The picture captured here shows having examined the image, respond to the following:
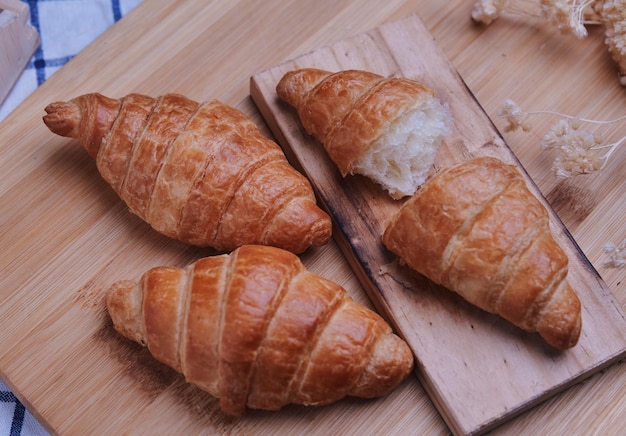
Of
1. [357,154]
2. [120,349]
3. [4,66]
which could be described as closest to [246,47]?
[357,154]

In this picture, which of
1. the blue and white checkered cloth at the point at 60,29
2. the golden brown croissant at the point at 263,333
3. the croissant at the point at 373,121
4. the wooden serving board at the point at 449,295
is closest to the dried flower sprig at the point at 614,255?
the wooden serving board at the point at 449,295

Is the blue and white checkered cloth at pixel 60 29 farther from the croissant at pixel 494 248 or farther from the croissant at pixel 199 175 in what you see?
the croissant at pixel 494 248

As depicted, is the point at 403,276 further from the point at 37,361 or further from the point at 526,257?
the point at 37,361

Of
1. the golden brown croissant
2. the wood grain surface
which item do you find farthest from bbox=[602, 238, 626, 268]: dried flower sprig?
the golden brown croissant

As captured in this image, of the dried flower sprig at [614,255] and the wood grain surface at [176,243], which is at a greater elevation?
the wood grain surface at [176,243]

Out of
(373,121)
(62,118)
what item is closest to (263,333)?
(373,121)

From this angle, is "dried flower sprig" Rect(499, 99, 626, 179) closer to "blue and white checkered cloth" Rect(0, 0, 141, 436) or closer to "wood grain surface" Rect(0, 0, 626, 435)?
"wood grain surface" Rect(0, 0, 626, 435)

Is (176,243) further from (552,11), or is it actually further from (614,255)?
(552,11)
